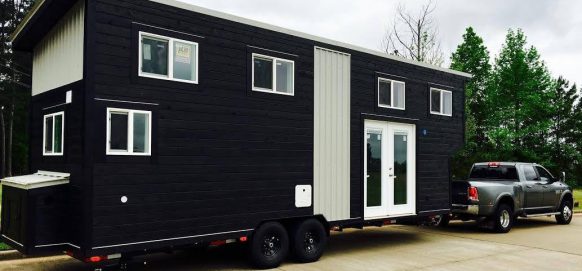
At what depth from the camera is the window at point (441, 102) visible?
38.4 ft

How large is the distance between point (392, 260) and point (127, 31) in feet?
19.5

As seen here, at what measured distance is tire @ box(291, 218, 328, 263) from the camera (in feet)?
28.3

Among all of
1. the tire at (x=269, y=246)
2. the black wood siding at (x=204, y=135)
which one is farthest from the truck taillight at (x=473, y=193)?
the tire at (x=269, y=246)

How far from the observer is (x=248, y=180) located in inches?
321

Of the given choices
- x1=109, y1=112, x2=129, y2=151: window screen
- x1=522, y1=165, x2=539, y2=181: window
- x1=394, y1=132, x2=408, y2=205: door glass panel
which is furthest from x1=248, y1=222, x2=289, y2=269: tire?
x1=522, y1=165, x2=539, y2=181: window

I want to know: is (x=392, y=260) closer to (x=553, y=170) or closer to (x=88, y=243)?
(x=88, y=243)

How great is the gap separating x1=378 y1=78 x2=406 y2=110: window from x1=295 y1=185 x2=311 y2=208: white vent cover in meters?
2.64

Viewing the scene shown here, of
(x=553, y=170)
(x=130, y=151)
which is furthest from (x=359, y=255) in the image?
(x=553, y=170)

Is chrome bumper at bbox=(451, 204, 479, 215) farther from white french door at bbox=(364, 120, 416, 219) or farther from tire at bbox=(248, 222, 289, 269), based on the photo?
tire at bbox=(248, 222, 289, 269)

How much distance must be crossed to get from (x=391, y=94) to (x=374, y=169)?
166 cm

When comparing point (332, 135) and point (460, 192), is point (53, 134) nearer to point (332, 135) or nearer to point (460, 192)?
point (332, 135)

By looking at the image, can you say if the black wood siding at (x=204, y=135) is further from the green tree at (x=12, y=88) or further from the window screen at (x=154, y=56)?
the green tree at (x=12, y=88)

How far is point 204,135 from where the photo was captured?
768cm

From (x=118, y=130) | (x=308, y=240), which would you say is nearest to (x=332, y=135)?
Answer: (x=308, y=240)
